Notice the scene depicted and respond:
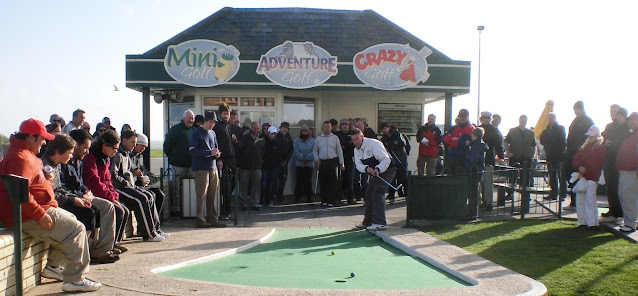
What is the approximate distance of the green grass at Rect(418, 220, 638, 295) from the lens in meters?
6.06

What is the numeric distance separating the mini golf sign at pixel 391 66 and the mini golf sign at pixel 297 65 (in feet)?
2.38

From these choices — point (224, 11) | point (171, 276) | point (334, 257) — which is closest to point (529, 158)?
point (334, 257)

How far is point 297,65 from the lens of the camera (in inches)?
528

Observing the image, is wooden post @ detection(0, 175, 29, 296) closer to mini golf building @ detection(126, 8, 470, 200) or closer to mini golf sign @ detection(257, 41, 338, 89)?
mini golf building @ detection(126, 8, 470, 200)

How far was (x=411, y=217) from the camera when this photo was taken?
9930 millimetres

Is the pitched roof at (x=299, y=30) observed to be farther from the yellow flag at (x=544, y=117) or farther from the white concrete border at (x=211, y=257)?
the white concrete border at (x=211, y=257)

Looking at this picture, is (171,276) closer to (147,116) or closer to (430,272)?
(430,272)

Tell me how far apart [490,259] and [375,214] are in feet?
8.63

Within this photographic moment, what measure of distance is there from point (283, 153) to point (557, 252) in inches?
263

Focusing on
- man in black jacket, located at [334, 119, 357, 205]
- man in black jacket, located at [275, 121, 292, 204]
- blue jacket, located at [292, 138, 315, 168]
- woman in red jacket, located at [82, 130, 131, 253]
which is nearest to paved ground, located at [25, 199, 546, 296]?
woman in red jacket, located at [82, 130, 131, 253]

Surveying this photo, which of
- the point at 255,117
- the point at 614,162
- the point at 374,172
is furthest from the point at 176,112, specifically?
the point at 614,162

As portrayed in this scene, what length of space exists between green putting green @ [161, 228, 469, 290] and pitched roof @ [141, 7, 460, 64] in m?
6.42

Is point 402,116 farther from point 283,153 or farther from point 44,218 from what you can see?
point 44,218

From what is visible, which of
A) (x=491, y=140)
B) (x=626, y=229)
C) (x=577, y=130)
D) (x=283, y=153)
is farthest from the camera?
(x=283, y=153)
